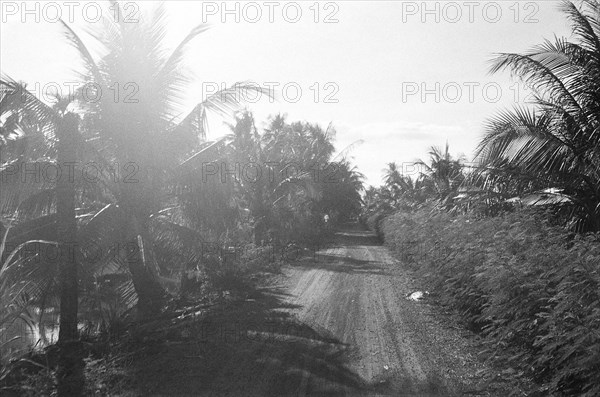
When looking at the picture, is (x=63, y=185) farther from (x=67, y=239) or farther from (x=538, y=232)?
(x=538, y=232)

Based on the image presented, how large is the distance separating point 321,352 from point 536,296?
124 inches

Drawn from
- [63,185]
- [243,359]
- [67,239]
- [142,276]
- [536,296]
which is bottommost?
[243,359]

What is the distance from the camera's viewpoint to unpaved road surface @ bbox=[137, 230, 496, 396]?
6.21 metres

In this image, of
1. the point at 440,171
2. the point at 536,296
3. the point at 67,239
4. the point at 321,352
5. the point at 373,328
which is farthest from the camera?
the point at 440,171

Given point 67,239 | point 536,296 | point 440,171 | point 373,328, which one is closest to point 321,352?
point 373,328

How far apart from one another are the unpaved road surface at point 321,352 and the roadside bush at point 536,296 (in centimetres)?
68

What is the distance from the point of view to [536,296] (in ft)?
19.3

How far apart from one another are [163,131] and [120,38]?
2.31 metres

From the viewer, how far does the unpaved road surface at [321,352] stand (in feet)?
20.4

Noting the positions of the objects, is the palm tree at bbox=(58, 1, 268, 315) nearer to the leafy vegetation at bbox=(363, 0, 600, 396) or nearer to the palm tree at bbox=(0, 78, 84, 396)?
the palm tree at bbox=(0, 78, 84, 396)

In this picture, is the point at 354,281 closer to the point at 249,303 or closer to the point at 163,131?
the point at 249,303

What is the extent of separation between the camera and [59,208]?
30.1 ft

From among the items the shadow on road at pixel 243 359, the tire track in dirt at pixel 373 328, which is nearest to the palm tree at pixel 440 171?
the tire track in dirt at pixel 373 328

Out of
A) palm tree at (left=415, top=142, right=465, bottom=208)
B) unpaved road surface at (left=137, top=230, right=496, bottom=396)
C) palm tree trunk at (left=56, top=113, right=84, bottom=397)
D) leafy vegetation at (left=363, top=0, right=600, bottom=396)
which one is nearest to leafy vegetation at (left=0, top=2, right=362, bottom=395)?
palm tree trunk at (left=56, top=113, right=84, bottom=397)
